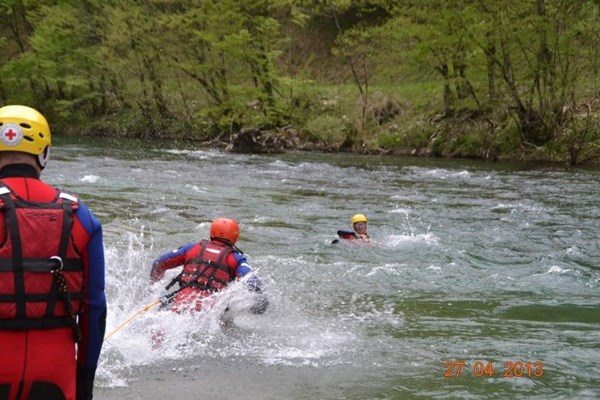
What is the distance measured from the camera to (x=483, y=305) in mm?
7258

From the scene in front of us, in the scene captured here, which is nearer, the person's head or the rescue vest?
the rescue vest

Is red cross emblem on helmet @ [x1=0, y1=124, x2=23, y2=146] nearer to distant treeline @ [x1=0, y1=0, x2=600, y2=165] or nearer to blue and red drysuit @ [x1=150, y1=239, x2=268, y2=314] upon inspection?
blue and red drysuit @ [x1=150, y1=239, x2=268, y2=314]

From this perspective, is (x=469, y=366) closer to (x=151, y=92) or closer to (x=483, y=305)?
(x=483, y=305)

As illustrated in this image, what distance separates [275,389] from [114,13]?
31.8m

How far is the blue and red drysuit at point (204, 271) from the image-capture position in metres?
5.97

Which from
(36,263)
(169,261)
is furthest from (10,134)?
(169,261)

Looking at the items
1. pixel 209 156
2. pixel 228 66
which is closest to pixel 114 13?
pixel 228 66

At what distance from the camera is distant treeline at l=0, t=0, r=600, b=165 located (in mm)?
21984

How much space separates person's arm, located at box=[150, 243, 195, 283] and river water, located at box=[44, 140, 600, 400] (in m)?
0.27

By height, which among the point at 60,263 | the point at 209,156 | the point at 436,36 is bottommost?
the point at 209,156

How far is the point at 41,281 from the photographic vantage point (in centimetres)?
259

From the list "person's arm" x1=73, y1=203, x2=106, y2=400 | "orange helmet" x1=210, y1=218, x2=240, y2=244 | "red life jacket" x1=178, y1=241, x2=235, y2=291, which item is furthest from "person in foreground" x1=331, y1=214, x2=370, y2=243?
"person's arm" x1=73, y1=203, x2=106, y2=400

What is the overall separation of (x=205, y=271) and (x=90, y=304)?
3.32 m

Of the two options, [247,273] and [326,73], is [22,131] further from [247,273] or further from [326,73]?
[326,73]
